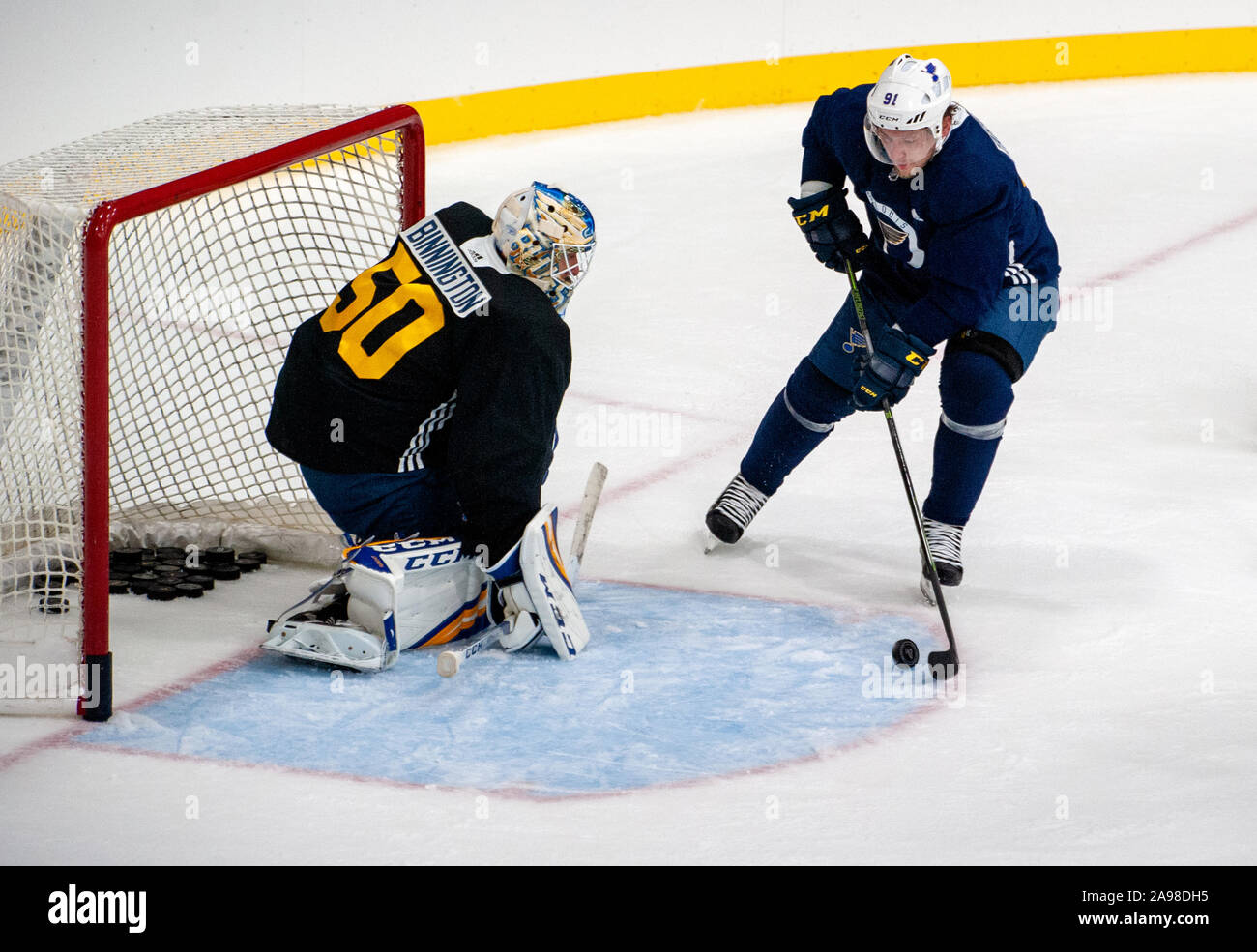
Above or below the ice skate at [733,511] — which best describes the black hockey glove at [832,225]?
above

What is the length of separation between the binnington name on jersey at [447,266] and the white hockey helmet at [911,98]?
791 mm

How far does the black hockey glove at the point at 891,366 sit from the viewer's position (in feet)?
10.1

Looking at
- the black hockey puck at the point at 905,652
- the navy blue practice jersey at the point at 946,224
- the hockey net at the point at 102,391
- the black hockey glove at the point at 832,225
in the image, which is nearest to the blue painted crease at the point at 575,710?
the black hockey puck at the point at 905,652

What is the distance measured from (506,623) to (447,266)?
66cm

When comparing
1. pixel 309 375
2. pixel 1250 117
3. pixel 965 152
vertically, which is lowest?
pixel 309 375

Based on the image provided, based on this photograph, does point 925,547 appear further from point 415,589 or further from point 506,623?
point 415,589

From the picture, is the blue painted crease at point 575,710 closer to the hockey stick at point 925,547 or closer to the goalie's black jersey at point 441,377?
the hockey stick at point 925,547

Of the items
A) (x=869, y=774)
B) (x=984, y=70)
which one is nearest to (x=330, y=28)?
(x=984, y=70)

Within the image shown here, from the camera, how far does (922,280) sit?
3.27 metres

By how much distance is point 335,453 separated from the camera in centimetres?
290

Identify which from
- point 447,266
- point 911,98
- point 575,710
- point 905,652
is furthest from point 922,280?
point 575,710

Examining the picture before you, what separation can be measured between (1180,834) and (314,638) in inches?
56.3
